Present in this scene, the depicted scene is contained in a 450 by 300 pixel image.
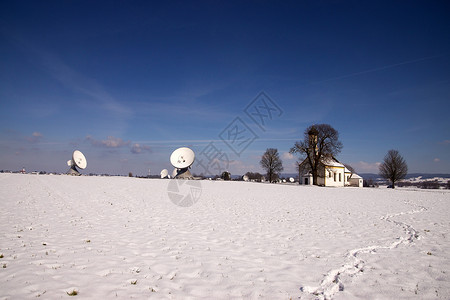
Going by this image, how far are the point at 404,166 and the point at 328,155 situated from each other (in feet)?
92.9

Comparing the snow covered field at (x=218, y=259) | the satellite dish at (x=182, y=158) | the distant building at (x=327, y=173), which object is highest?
the satellite dish at (x=182, y=158)

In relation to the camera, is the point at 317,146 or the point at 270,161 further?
the point at 270,161

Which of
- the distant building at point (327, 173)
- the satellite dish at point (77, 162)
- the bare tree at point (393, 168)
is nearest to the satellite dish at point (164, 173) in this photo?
the satellite dish at point (77, 162)

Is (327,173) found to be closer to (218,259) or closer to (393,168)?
(393,168)

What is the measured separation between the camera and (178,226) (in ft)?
37.7

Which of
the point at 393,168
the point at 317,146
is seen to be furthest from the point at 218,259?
the point at 393,168

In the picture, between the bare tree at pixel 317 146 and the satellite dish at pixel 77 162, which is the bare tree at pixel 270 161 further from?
the satellite dish at pixel 77 162

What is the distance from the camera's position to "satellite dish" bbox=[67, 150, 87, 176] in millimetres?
70125

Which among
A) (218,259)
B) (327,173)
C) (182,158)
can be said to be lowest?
(218,259)

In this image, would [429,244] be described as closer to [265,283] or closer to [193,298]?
[265,283]

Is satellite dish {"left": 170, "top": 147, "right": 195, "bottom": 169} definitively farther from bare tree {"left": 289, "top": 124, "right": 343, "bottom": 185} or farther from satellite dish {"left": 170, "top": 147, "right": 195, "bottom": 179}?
bare tree {"left": 289, "top": 124, "right": 343, "bottom": 185}

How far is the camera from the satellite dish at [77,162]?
7012 cm

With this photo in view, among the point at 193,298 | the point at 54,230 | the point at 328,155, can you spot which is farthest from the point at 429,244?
the point at 328,155

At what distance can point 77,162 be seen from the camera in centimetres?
7031
